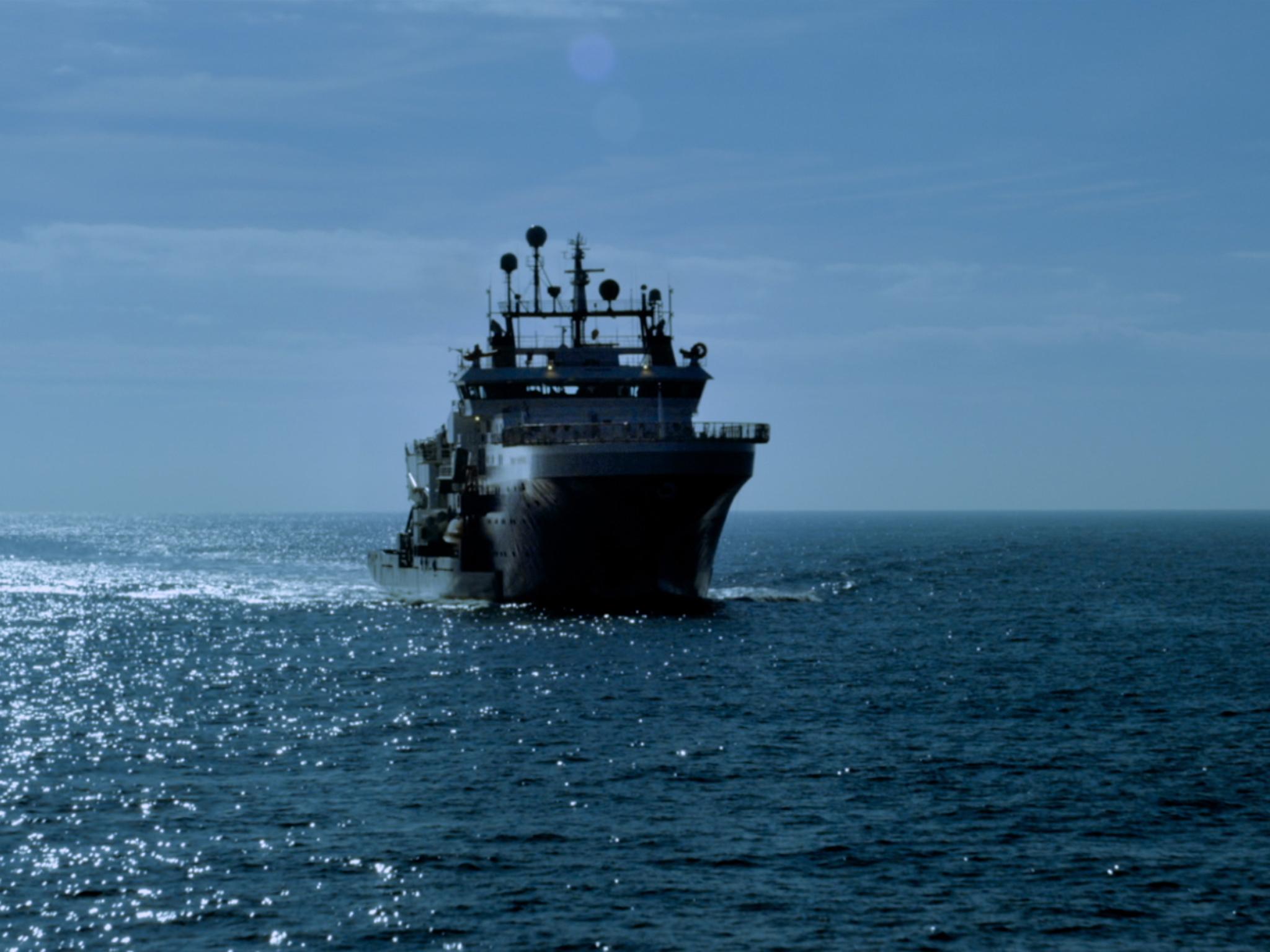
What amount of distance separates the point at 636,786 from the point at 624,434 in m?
28.0

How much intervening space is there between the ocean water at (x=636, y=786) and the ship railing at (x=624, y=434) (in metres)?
7.41

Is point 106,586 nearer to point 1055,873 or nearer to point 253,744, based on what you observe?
point 253,744

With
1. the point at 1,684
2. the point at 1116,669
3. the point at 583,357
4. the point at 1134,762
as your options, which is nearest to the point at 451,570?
the point at 583,357

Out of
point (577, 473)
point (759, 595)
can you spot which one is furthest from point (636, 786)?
point (759, 595)

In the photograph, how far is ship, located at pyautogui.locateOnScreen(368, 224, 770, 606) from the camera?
58125 mm

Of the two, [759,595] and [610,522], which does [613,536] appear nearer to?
[610,522]

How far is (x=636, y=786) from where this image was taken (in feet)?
106

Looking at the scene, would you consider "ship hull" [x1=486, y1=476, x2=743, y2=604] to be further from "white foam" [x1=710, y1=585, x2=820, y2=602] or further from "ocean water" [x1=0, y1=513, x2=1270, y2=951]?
"white foam" [x1=710, y1=585, x2=820, y2=602]

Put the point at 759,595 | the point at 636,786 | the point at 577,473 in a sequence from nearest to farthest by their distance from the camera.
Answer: the point at 636,786
the point at 577,473
the point at 759,595

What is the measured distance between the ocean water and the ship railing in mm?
7406

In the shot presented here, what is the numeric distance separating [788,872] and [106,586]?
8733cm

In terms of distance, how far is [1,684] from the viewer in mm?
50031

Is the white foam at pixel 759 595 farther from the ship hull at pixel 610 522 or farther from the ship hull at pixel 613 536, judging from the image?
the ship hull at pixel 613 536

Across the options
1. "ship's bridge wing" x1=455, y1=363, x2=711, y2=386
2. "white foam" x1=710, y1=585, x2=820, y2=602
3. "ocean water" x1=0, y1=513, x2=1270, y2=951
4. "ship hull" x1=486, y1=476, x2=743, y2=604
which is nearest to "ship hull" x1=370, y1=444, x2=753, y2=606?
"ship hull" x1=486, y1=476, x2=743, y2=604
